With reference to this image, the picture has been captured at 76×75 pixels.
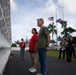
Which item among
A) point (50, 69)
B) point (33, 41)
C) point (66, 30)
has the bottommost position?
point (50, 69)

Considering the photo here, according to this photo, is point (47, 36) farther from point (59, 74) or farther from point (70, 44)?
point (70, 44)

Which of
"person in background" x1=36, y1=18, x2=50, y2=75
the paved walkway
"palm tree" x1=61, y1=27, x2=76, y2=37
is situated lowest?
the paved walkway

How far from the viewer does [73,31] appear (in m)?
106

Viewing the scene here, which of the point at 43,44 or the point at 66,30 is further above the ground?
the point at 66,30

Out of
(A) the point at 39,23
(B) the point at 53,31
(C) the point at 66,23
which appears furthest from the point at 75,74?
(B) the point at 53,31

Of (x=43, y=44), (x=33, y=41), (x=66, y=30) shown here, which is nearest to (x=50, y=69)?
(x=33, y=41)

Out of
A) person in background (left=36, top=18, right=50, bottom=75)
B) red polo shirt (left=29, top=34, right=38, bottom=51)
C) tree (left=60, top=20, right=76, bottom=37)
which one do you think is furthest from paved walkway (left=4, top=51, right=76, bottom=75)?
tree (left=60, top=20, right=76, bottom=37)

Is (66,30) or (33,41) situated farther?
(66,30)

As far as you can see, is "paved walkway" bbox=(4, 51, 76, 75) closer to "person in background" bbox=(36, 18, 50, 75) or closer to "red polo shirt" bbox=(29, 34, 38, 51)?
"red polo shirt" bbox=(29, 34, 38, 51)

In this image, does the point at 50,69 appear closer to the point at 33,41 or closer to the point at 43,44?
the point at 33,41

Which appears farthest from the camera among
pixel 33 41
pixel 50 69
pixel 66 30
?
pixel 66 30

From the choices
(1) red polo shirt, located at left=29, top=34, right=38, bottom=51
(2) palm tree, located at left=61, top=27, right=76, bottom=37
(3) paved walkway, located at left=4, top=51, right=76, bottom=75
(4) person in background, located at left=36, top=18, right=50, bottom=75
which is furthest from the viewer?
(2) palm tree, located at left=61, top=27, right=76, bottom=37

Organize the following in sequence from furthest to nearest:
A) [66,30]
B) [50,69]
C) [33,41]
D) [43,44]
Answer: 1. [66,30]
2. [50,69]
3. [33,41]
4. [43,44]

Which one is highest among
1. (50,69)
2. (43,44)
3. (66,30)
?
(66,30)
